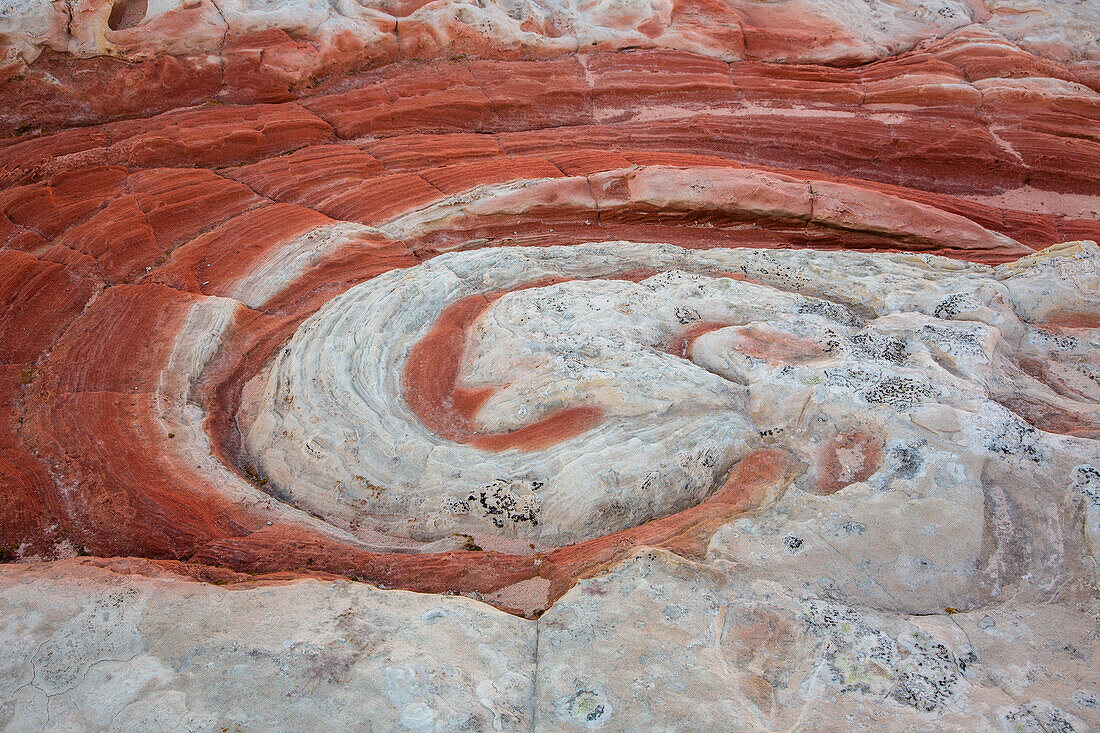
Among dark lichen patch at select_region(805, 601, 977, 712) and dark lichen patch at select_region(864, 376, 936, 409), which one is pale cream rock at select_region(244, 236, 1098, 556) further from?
dark lichen patch at select_region(805, 601, 977, 712)

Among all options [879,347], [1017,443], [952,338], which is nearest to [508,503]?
[879,347]

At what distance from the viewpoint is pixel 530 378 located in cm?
677

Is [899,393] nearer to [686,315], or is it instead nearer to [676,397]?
[676,397]

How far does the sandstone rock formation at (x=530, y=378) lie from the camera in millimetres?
4344

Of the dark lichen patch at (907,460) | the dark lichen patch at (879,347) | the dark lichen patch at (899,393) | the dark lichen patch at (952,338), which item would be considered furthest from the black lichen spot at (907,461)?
the dark lichen patch at (952,338)

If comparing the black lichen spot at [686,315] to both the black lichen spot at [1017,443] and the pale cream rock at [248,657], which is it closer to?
the black lichen spot at [1017,443]

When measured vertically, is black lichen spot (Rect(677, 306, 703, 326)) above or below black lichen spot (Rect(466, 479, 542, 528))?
above

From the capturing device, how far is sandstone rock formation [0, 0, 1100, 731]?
14.3ft

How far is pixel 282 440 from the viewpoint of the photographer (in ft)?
22.1

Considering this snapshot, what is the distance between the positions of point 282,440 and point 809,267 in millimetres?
5855

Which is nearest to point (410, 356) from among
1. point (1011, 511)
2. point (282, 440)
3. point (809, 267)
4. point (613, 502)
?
point (282, 440)

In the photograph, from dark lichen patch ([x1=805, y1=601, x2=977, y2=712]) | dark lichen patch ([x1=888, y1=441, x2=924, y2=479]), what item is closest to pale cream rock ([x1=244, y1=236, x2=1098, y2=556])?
dark lichen patch ([x1=888, y1=441, x2=924, y2=479])

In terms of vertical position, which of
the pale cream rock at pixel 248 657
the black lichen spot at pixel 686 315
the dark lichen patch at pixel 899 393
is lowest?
the pale cream rock at pixel 248 657

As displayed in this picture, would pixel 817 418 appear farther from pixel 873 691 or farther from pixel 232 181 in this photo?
pixel 232 181
